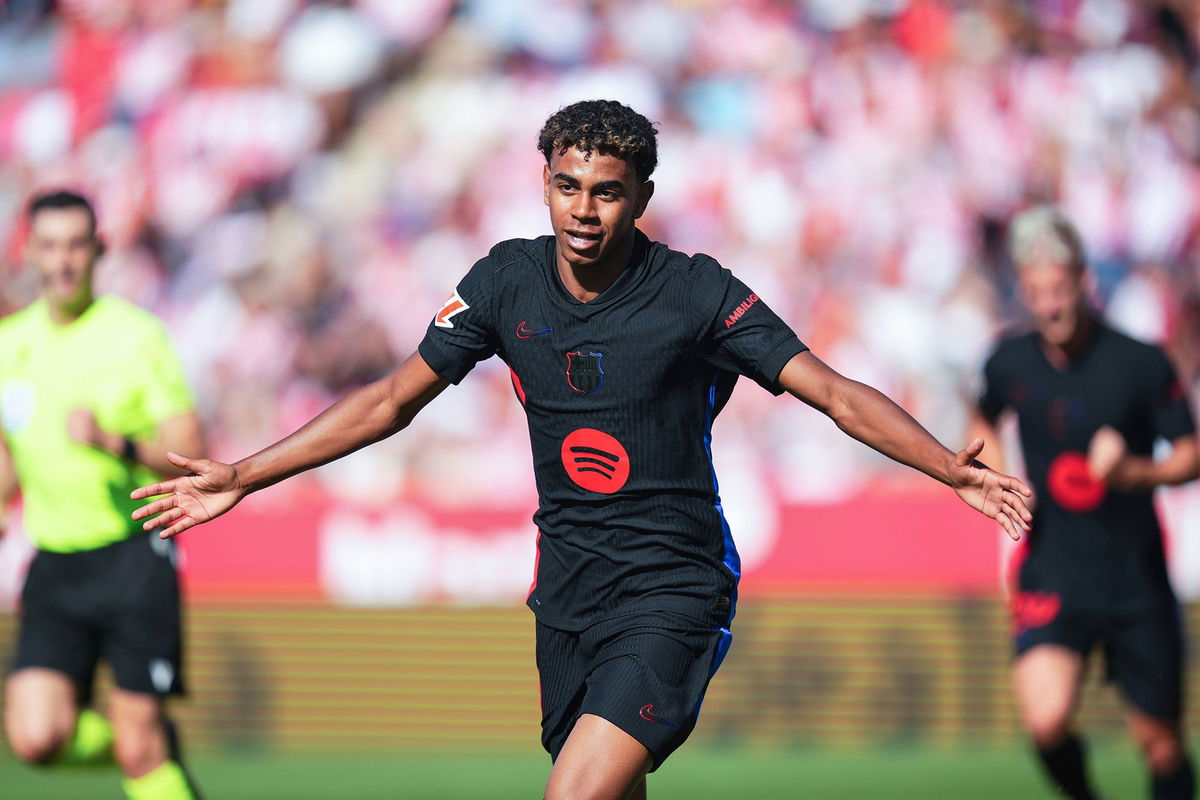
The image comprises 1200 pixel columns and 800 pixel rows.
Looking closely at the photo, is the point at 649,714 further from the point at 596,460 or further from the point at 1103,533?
the point at 1103,533

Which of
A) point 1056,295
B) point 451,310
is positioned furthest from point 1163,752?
point 451,310

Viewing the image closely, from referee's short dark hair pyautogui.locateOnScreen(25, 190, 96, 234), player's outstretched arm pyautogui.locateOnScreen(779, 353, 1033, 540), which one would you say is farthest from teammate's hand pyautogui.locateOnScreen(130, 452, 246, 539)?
referee's short dark hair pyautogui.locateOnScreen(25, 190, 96, 234)

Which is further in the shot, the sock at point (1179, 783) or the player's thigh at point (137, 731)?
the sock at point (1179, 783)

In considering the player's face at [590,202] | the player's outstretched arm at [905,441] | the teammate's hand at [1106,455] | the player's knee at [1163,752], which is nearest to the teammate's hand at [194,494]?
the player's face at [590,202]

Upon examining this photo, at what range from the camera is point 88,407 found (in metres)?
6.53

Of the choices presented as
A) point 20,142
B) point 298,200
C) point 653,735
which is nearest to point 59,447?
point 653,735

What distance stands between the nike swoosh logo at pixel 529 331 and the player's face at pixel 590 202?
23cm

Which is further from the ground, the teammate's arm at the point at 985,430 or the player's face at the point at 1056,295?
the player's face at the point at 1056,295

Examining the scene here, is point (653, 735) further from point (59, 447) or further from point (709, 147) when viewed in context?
point (709, 147)

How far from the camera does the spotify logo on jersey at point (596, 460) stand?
4.70 m

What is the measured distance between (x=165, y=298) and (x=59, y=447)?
6.26 metres

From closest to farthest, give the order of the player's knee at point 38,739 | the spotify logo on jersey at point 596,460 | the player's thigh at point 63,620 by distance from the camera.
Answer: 1. the spotify logo on jersey at point 596,460
2. the player's knee at point 38,739
3. the player's thigh at point 63,620

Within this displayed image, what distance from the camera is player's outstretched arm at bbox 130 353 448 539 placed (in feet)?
15.2

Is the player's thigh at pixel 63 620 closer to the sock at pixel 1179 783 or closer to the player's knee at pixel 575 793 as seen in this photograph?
the player's knee at pixel 575 793
